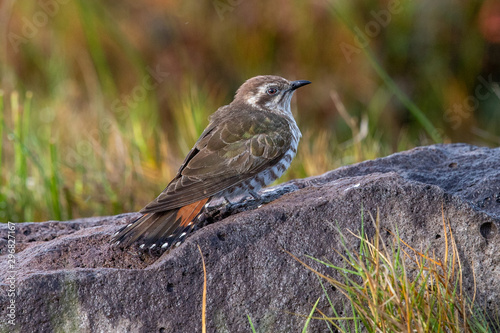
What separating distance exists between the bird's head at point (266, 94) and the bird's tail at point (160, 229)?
1442 mm

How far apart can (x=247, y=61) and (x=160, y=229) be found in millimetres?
5972

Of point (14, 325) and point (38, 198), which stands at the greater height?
point (38, 198)

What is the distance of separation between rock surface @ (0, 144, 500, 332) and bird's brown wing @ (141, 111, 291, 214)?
1.32 feet

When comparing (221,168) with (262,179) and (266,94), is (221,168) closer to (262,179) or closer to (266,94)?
(262,179)

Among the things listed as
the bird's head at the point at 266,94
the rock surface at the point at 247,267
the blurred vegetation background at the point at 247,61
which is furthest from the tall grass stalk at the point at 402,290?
the blurred vegetation background at the point at 247,61

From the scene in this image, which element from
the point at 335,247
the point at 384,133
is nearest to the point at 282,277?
the point at 335,247

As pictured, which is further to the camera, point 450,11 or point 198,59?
point 198,59

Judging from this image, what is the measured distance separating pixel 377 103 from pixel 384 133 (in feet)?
1.28

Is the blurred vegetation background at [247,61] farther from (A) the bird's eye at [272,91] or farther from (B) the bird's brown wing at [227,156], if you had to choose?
(B) the bird's brown wing at [227,156]

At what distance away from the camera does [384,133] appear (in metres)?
8.74

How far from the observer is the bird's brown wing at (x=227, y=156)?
3.89m

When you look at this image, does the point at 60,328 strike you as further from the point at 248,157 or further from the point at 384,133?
the point at 384,133

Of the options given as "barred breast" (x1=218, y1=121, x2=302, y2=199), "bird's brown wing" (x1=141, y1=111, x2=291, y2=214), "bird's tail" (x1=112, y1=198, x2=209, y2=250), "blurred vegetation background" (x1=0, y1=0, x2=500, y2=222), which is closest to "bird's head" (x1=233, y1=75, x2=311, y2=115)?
"bird's brown wing" (x1=141, y1=111, x2=291, y2=214)

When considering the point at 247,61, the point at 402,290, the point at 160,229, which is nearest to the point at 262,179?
the point at 160,229
